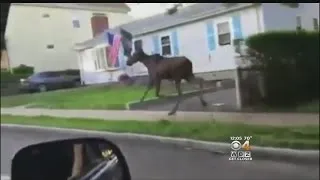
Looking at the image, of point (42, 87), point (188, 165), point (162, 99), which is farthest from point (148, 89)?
point (42, 87)

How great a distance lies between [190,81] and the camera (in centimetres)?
158

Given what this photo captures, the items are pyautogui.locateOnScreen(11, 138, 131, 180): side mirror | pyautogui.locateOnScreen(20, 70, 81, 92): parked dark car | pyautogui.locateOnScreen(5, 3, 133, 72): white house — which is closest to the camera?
pyautogui.locateOnScreen(11, 138, 131, 180): side mirror

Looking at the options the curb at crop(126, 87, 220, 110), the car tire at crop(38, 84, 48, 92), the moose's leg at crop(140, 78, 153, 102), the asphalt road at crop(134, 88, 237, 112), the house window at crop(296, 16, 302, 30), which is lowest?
the asphalt road at crop(134, 88, 237, 112)

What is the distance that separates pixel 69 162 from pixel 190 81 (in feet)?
1.62

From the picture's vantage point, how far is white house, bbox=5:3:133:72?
157 centimetres

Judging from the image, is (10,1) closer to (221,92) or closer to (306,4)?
(221,92)

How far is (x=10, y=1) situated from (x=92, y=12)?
31 cm

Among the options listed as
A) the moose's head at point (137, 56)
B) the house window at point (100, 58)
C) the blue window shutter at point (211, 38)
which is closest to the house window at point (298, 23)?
the blue window shutter at point (211, 38)

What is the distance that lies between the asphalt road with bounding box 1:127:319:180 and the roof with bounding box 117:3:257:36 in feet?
1.32

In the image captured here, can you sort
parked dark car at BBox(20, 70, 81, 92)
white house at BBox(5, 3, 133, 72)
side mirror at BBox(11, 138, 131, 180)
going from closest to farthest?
side mirror at BBox(11, 138, 131, 180) → white house at BBox(5, 3, 133, 72) → parked dark car at BBox(20, 70, 81, 92)

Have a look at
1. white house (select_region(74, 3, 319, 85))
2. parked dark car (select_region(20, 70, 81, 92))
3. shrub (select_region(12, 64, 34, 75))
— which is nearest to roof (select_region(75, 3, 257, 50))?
white house (select_region(74, 3, 319, 85))

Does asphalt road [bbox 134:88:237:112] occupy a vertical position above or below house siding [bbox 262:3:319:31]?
below

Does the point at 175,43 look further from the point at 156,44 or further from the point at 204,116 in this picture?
the point at 204,116

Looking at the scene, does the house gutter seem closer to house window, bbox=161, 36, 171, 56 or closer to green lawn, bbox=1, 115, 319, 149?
house window, bbox=161, 36, 171, 56
